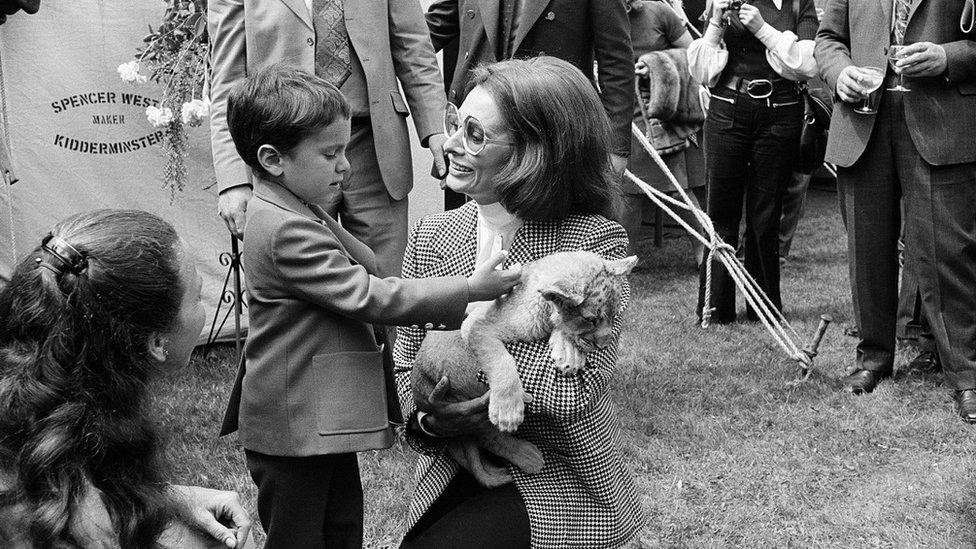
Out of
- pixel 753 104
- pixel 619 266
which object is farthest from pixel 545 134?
pixel 753 104

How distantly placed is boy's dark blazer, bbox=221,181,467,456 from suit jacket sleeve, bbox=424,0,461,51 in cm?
309

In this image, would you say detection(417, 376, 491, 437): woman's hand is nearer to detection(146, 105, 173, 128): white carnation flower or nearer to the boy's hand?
the boy's hand

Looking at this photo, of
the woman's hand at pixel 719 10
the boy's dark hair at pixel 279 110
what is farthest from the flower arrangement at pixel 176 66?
the woman's hand at pixel 719 10

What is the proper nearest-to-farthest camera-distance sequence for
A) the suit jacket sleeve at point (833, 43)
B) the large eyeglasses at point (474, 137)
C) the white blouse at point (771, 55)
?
the large eyeglasses at point (474, 137)
the suit jacket sleeve at point (833, 43)
the white blouse at point (771, 55)

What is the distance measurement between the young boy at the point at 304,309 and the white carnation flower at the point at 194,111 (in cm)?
280

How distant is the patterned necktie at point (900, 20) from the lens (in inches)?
210

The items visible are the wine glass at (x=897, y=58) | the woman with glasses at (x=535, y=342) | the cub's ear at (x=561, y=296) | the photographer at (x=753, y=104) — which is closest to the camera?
the cub's ear at (x=561, y=296)

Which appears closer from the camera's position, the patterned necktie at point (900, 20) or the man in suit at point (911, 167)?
the man in suit at point (911, 167)

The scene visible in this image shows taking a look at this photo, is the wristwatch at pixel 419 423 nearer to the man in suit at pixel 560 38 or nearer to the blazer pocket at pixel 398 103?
the blazer pocket at pixel 398 103

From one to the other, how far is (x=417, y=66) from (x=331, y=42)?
Result: 43 centimetres

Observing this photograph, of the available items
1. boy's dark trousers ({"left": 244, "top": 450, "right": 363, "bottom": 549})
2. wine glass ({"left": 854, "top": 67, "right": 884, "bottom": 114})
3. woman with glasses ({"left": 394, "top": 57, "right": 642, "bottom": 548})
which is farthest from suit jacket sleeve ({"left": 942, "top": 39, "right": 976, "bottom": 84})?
boy's dark trousers ({"left": 244, "top": 450, "right": 363, "bottom": 549})

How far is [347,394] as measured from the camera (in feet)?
8.95

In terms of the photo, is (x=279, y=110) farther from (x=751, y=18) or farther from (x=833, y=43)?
(x=751, y=18)

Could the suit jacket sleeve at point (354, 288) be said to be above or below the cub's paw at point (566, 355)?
above
